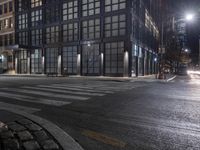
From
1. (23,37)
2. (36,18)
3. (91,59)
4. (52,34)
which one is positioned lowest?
(91,59)

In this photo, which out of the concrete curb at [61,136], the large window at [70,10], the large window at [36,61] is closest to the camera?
the concrete curb at [61,136]

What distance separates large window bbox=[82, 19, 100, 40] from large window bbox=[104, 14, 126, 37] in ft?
6.00

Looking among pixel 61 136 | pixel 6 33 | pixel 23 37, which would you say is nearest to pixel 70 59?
pixel 23 37

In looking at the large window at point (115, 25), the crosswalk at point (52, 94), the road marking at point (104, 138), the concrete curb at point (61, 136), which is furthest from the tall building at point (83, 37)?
the road marking at point (104, 138)

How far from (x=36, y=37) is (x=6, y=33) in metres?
11.5

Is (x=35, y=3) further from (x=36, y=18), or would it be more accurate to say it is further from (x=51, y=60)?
(x=51, y=60)

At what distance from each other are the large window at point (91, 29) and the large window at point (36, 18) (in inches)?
486

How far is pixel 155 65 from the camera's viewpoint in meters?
60.7

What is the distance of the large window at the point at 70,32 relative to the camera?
140 ft

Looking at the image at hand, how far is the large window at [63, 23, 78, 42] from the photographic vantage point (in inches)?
1675

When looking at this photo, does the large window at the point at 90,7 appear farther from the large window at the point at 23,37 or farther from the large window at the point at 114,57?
the large window at the point at 23,37

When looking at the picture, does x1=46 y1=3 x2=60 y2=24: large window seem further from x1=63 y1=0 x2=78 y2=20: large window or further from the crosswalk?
Result: the crosswalk

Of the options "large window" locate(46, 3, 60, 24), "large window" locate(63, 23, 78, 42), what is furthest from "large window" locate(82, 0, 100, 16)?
"large window" locate(46, 3, 60, 24)

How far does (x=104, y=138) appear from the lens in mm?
4816
